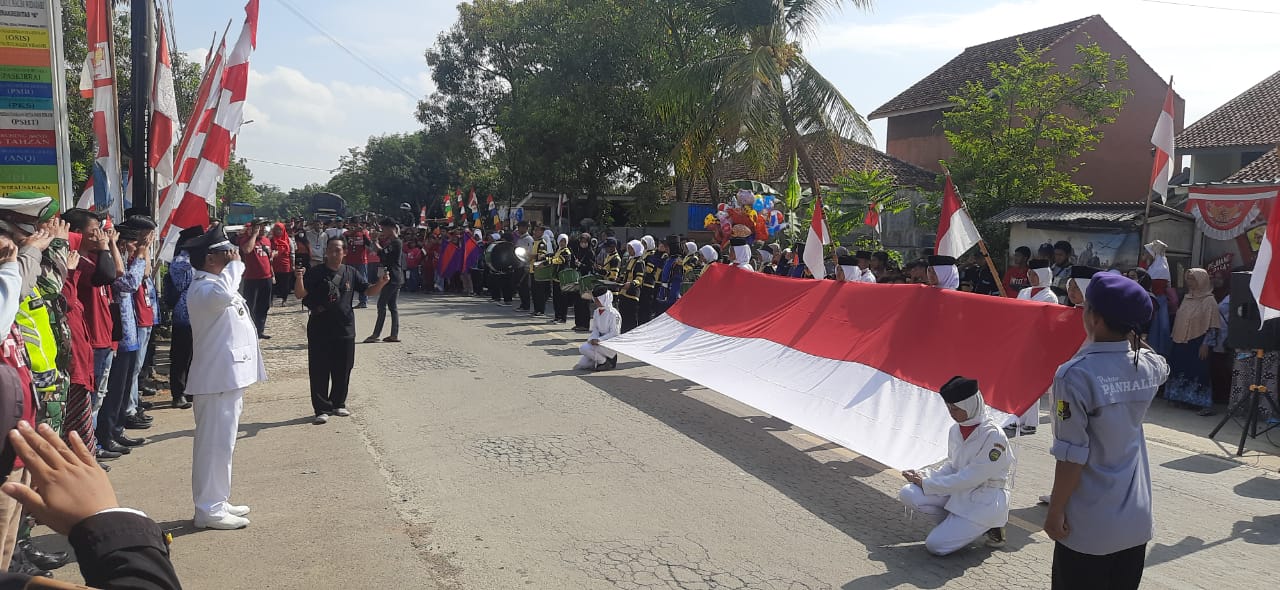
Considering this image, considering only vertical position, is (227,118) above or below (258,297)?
above

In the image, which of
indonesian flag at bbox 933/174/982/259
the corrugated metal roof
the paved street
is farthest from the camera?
the corrugated metal roof

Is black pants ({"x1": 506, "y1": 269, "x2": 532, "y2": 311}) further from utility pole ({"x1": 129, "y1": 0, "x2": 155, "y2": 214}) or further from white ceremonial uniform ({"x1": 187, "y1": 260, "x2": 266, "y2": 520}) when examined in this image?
white ceremonial uniform ({"x1": 187, "y1": 260, "x2": 266, "y2": 520})

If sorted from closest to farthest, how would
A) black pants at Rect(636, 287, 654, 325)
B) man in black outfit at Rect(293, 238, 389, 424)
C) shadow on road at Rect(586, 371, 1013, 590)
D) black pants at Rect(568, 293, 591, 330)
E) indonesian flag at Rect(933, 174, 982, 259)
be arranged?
shadow on road at Rect(586, 371, 1013, 590) < man in black outfit at Rect(293, 238, 389, 424) < indonesian flag at Rect(933, 174, 982, 259) < black pants at Rect(636, 287, 654, 325) < black pants at Rect(568, 293, 591, 330)

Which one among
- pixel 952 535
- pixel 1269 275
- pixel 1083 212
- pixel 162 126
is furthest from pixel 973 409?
pixel 1083 212

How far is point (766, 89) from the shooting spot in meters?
18.4

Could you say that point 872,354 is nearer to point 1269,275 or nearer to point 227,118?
point 1269,275

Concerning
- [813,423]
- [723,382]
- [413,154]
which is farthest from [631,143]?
[413,154]

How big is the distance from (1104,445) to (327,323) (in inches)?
269

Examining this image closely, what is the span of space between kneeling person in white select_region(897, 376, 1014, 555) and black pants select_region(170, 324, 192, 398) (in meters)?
7.39

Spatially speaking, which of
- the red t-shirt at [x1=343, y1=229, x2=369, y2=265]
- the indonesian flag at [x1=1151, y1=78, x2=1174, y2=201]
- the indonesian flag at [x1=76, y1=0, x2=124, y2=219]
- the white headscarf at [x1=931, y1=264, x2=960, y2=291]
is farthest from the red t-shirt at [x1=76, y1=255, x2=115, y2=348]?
the indonesian flag at [x1=1151, y1=78, x2=1174, y2=201]

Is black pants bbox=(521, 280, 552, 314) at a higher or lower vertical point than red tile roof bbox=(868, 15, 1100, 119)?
lower

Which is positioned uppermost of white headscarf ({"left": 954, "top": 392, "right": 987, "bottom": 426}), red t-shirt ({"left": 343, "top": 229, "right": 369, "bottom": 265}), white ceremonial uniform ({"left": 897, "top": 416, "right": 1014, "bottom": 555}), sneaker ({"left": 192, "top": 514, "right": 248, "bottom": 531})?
red t-shirt ({"left": 343, "top": 229, "right": 369, "bottom": 265})

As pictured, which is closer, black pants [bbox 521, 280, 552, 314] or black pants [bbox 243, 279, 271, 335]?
black pants [bbox 243, 279, 271, 335]

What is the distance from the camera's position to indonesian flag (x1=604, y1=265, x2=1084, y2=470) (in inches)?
236
